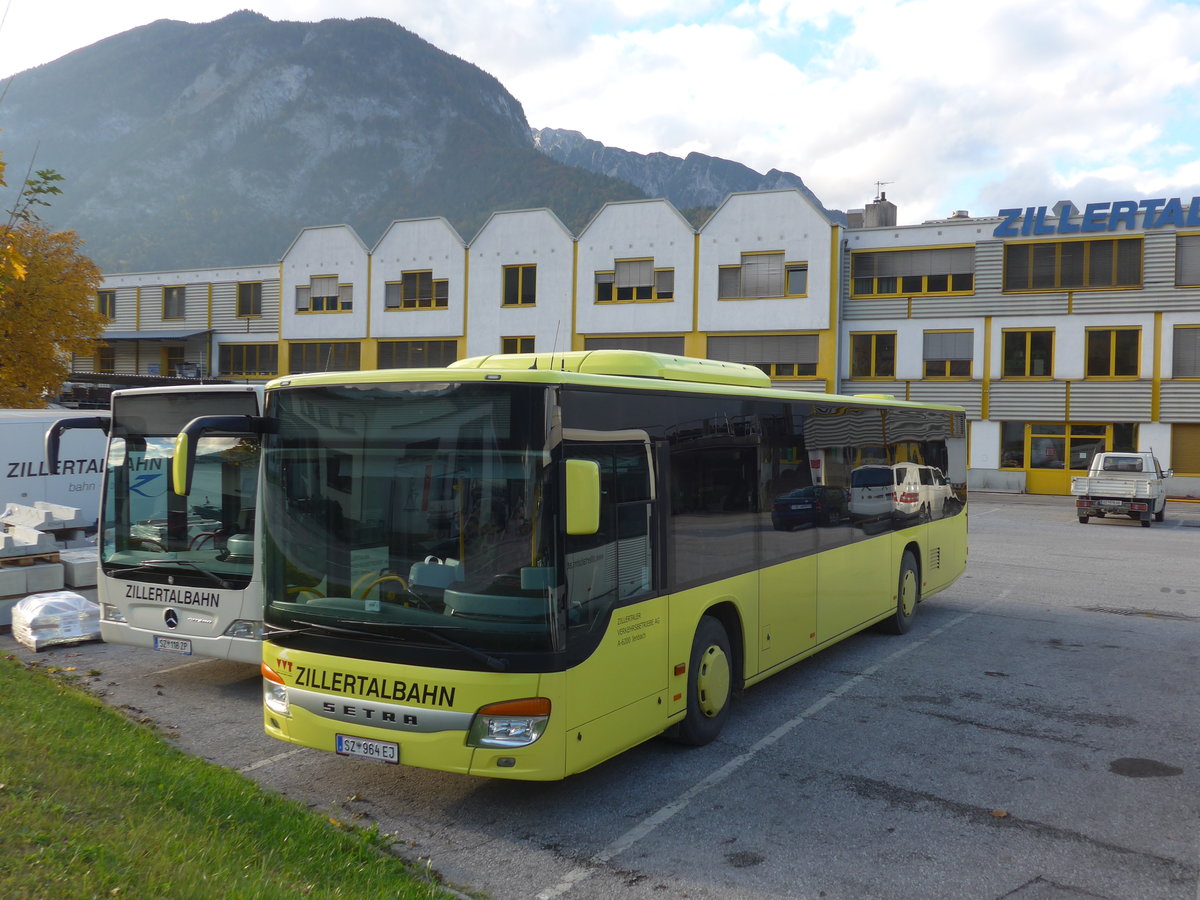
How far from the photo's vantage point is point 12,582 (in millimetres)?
10969

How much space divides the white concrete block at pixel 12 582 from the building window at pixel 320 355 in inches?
1445

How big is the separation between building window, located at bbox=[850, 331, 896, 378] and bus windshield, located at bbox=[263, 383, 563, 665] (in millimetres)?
35485

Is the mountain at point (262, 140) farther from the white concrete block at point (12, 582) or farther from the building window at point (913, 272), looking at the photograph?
the white concrete block at point (12, 582)

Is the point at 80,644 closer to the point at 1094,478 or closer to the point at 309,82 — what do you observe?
the point at 1094,478

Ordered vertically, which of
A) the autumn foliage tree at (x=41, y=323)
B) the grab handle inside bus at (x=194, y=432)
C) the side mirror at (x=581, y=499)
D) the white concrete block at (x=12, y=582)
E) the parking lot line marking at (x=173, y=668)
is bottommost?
the parking lot line marking at (x=173, y=668)

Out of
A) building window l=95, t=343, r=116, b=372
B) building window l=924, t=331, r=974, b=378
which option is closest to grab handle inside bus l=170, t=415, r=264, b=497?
building window l=924, t=331, r=974, b=378

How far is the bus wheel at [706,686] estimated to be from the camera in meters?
7.02

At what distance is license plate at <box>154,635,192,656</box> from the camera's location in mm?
8273

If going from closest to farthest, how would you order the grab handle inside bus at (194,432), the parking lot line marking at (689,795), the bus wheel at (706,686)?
the parking lot line marking at (689,795) → the grab handle inside bus at (194,432) → the bus wheel at (706,686)

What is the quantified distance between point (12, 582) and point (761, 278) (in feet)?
106

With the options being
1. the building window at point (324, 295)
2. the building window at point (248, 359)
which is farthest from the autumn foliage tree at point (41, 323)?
the building window at point (248, 359)

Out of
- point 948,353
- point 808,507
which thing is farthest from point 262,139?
point 808,507

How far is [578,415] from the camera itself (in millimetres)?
5766

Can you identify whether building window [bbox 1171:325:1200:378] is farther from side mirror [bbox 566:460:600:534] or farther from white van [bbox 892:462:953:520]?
side mirror [bbox 566:460:600:534]
